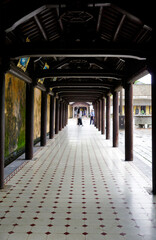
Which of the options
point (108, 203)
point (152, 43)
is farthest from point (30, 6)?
point (108, 203)

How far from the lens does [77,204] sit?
4316mm

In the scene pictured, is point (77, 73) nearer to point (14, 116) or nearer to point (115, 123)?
point (14, 116)

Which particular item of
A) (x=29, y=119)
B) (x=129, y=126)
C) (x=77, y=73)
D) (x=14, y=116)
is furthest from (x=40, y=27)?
(x=129, y=126)

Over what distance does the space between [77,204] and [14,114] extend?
15.7ft

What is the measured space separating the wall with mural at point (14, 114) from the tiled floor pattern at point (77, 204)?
1.27 m

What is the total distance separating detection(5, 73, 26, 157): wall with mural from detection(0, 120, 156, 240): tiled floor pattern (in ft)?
4.17

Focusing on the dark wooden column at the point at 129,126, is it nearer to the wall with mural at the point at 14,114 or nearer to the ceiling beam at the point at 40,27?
the ceiling beam at the point at 40,27

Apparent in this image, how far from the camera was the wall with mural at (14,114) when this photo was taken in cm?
734

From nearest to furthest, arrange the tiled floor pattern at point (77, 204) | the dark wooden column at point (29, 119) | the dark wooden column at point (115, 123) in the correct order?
the tiled floor pattern at point (77, 204)
the dark wooden column at point (29, 119)
the dark wooden column at point (115, 123)

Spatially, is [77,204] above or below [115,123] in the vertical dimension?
below

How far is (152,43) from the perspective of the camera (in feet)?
15.8

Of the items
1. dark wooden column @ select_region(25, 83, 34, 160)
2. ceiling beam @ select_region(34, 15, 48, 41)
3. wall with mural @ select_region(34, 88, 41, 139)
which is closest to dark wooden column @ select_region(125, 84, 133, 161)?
ceiling beam @ select_region(34, 15, 48, 41)

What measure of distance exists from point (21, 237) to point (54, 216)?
0.76 meters

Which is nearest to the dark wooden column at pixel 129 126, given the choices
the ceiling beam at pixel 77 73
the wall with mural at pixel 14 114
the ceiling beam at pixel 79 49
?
the ceiling beam at pixel 77 73
